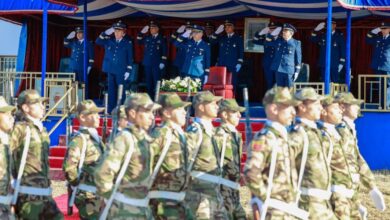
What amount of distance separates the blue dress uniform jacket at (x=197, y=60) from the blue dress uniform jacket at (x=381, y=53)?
128 inches

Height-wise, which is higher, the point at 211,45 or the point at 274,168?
the point at 211,45

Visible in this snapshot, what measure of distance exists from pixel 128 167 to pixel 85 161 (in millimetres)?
1997

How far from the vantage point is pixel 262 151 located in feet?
19.6

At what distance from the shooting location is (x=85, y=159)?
8.20 meters

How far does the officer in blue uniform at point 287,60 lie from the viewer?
14.4 m

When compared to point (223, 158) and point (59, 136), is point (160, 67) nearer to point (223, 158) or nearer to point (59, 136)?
point (59, 136)

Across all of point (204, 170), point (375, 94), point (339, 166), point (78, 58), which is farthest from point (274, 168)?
point (78, 58)

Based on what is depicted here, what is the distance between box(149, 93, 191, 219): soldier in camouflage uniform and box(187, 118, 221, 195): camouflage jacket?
62 centimetres

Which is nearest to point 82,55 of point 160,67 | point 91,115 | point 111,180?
point 160,67

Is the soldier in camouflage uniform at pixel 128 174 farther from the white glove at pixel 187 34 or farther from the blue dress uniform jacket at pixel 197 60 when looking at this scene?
the white glove at pixel 187 34

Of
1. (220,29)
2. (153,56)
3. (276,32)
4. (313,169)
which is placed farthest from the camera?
(220,29)

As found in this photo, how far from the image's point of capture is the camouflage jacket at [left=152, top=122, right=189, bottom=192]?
681cm

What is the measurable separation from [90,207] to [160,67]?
860 cm

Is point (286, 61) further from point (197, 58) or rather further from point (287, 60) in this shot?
point (197, 58)
